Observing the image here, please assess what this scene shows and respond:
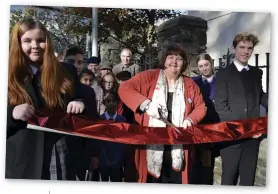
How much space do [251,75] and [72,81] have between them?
1540 millimetres

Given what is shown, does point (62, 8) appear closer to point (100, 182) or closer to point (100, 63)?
point (100, 63)

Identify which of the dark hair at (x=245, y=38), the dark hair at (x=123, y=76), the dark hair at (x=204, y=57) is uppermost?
the dark hair at (x=245, y=38)

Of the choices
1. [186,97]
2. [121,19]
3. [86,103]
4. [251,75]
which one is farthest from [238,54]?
[86,103]

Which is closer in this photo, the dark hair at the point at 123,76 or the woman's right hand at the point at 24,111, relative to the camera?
the woman's right hand at the point at 24,111

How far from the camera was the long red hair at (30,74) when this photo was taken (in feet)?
14.8

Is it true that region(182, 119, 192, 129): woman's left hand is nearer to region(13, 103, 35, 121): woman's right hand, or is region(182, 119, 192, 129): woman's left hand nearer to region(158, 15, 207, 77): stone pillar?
region(158, 15, 207, 77): stone pillar

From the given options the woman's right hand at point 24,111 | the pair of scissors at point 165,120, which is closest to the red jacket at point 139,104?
the pair of scissors at point 165,120

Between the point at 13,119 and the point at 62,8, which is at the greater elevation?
the point at 62,8

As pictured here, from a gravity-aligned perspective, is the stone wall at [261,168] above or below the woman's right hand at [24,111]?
below

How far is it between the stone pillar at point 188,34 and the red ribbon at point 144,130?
53 cm

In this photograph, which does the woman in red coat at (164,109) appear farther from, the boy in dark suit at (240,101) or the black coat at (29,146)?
the black coat at (29,146)

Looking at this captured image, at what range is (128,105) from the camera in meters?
4.56

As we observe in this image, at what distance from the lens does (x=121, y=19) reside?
4.60 metres

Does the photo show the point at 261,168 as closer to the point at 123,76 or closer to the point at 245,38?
the point at 245,38
